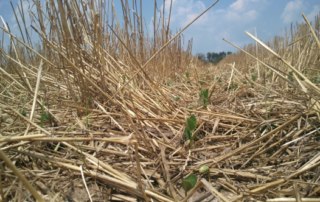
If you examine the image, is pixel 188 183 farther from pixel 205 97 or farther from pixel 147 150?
pixel 205 97

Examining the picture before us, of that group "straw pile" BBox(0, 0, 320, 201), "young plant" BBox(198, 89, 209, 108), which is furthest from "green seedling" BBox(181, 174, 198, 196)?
"young plant" BBox(198, 89, 209, 108)

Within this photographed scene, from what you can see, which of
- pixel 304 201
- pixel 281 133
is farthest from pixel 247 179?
pixel 281 133

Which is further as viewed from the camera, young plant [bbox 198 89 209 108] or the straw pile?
young plant [bbox 198 89 209 108]

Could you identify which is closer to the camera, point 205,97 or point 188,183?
point 188,183

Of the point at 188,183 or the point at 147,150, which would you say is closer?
the point at 188,183

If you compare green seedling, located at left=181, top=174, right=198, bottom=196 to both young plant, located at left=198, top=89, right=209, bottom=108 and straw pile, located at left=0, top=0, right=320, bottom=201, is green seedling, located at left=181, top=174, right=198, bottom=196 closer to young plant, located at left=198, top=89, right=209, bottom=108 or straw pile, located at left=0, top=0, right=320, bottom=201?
straw pile, located at left=0, top=0, right=320, bottom=201

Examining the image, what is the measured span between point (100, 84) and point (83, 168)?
654 millimetres

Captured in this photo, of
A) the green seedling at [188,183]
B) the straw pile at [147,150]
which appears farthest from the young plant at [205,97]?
the green seedling at [188,183]

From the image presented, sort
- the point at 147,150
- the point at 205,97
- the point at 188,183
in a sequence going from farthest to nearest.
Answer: the point at 205,97, the point at 147,150, the point at 188,183

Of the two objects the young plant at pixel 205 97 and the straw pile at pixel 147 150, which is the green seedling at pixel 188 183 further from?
the young plant at pixel 205 97

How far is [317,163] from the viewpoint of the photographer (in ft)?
2.10

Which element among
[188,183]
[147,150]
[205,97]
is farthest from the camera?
[205,97]

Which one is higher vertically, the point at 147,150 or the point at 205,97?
the point at 205,97

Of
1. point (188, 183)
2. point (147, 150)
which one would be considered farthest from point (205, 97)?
point (188, 183)
